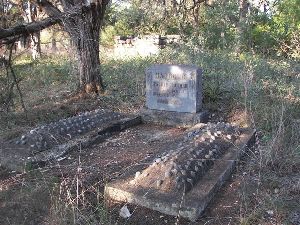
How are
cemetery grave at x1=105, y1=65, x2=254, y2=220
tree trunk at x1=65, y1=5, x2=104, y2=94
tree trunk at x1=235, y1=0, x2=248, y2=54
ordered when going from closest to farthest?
cemetery grave at x1=105, y1=65, x2=254, y2=220 < tree trunk at x1=65, y1=5, x2=104, y2=94 < tree trunk at x1=235, y1=0, x2=248, y2=54

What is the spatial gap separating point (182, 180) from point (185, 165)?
262 millimetres

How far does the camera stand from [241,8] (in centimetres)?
1681

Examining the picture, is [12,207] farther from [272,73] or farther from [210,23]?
[210,23]

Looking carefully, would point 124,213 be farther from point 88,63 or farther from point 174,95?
point 88,63

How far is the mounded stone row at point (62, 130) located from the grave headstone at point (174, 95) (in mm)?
788

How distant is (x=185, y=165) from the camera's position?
13.4 ft

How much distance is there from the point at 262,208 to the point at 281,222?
237 millimetres

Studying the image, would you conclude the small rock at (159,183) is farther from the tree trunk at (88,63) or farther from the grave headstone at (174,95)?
the tree trunk at (88,63)

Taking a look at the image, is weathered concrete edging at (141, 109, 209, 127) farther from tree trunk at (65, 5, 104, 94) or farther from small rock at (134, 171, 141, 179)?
small rock at (134, 171, 141, 179)

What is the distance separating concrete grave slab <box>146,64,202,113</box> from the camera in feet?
21.8

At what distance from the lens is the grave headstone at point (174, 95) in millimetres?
6660

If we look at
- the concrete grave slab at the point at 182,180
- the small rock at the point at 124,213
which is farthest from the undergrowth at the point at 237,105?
the concrete grave slab at the point at 182,180

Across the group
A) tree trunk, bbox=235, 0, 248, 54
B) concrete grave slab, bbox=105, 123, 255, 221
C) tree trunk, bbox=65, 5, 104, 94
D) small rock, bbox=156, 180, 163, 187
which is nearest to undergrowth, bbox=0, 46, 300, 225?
concrete grave slab, bbox=105, 123, 255, 221

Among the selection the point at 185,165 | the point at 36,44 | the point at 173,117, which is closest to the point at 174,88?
the point at 173,117
